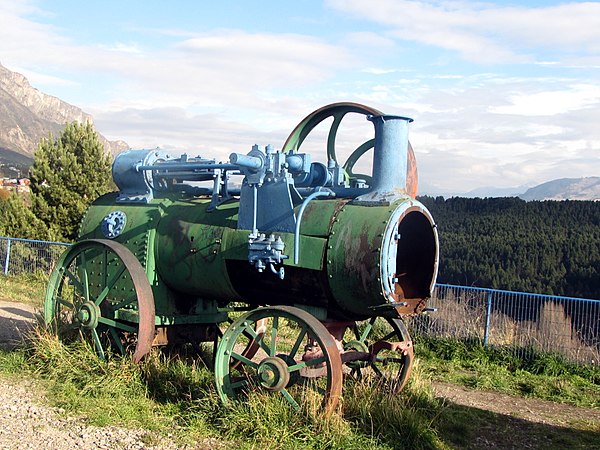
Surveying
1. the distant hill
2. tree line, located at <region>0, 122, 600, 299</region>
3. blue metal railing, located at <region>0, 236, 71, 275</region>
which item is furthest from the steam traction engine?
the distant hill

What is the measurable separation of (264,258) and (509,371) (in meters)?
5.15

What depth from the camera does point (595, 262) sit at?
23719 millimetres

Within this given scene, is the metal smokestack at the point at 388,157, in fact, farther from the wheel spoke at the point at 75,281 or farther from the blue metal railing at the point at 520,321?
the blue metal railing at the point at 520,321

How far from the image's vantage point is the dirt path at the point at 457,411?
18.1 ft

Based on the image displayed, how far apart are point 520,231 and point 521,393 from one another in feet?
63.5

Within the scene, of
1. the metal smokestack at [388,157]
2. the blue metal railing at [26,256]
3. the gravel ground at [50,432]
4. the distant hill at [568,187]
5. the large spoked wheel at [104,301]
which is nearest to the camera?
the gravel ground at [50,432]

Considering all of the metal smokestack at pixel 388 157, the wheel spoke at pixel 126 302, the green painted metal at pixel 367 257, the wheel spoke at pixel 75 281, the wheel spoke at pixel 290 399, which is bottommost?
the wheel spoke at pixel 290 399

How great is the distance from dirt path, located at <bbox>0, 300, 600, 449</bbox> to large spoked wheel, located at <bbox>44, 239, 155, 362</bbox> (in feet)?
2.72

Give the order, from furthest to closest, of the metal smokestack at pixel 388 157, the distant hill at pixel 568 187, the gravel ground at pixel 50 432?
the distant hill at pixel 568 187
the metal smokestack at pixel 388 157
the gravel ground at pixel 50 432

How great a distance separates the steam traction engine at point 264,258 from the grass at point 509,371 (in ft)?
7.48

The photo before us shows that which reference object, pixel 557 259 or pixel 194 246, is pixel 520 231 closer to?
pixel 557 259

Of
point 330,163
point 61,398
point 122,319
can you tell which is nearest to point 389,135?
point 330,163

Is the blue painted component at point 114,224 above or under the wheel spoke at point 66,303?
above

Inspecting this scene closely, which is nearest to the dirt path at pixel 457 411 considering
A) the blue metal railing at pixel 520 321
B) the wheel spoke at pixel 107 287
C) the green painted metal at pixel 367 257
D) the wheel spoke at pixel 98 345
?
the wheel spoke at pixel 98 345
